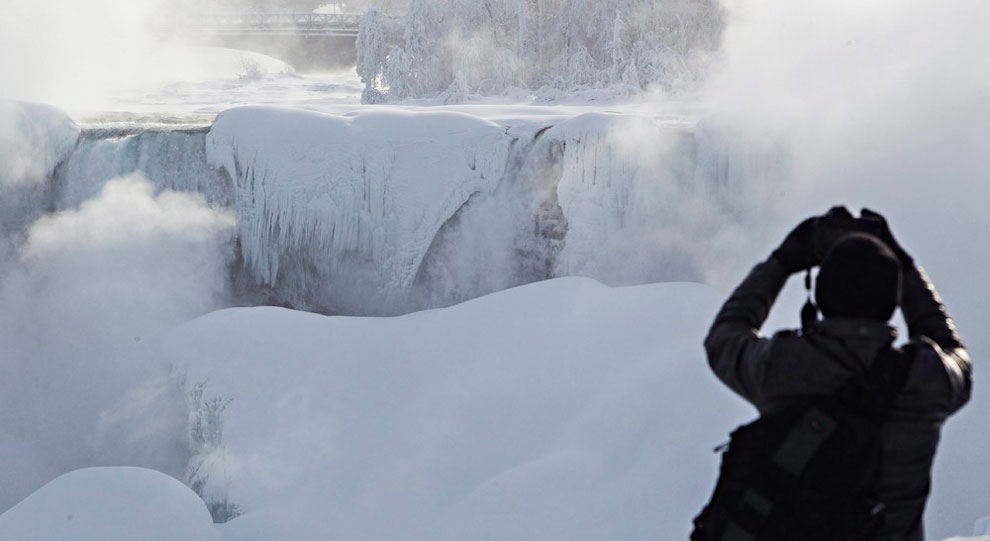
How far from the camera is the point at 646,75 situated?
15.8m

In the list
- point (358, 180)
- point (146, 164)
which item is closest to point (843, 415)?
point (358, 180)

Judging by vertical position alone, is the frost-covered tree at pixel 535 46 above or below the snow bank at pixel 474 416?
above

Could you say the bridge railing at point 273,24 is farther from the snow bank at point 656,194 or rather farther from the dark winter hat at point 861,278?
the dark winter hat at point 861,278

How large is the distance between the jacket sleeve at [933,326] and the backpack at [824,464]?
0.12m

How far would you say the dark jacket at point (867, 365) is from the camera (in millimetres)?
1544

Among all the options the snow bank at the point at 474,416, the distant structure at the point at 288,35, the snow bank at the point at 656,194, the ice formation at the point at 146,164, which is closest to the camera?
the snow bank at the point at 474,416

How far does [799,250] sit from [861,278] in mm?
212

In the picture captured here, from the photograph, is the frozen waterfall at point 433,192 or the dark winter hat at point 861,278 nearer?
the dark winter hat at point 861,278

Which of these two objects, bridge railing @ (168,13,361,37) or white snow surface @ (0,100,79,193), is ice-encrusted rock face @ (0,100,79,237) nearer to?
white snow surface @ (0,100,79,193)

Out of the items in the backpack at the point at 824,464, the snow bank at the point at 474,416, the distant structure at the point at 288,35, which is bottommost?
the snow bank at the point at 474,416

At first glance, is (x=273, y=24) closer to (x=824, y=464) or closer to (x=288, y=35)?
(x=288, y=35)

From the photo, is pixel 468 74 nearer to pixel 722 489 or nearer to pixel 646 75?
pixel 646 75

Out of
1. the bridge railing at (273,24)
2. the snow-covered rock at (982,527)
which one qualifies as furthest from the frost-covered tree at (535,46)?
the snow-covered rock at (982,527)

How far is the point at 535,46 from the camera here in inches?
670
